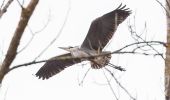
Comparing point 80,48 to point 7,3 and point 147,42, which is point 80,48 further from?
point 7,3

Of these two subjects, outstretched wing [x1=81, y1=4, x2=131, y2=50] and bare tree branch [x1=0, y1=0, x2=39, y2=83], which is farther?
outstretched wing [x1=81, y1=4, x2=131, y2=50]

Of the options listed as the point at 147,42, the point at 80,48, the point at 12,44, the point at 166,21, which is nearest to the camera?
the point at 12,44

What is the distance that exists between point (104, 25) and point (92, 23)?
0.26 metres

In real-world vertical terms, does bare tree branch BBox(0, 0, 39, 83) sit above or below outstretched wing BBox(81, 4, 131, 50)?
above

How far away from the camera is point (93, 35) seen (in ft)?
29.0

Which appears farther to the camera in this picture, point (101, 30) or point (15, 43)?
point (101, 30)

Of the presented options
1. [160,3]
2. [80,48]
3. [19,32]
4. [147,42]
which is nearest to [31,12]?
[19,32]

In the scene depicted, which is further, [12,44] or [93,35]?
[93,35]

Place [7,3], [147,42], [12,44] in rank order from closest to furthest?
[12,44], [7,3], [147,42]

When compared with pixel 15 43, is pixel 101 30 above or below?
below

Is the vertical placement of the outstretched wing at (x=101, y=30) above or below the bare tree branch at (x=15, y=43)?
below

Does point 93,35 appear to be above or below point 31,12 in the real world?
below

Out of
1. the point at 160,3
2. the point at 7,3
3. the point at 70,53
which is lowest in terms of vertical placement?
the point at 70,53

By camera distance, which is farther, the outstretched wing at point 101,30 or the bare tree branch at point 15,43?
the outstretched wing at point 101,30
